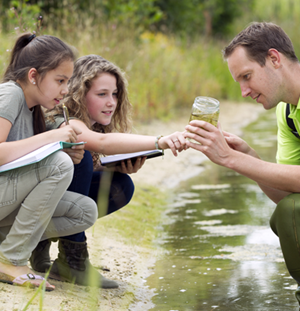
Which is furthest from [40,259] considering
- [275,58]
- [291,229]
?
[275,58]

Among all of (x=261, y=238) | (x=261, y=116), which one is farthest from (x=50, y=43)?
(x=261, y=116)

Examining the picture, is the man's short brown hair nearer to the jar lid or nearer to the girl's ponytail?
the jar lid

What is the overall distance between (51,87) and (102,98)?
0.44 m

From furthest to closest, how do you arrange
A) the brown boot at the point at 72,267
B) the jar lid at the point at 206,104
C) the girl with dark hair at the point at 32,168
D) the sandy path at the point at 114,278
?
the brown boot at the point at 72,267, the jar lid at the point at 206,104, the girl with dark hair at the point at 32,168, the sandy path at the point at 114,278

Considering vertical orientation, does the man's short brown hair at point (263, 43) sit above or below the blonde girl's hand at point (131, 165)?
above

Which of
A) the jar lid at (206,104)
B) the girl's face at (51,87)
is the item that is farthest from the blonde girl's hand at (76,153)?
the jar lid at (206,104)

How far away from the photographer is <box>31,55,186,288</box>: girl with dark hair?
2678mm

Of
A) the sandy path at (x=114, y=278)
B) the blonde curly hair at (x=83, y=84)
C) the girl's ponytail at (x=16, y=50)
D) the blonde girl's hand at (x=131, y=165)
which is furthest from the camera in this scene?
the blonde girl's hand at (x=131, y=165)

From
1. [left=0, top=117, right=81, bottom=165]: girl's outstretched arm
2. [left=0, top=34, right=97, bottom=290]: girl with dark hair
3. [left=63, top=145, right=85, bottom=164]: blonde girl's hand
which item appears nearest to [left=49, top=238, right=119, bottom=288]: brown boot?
[left=0, top=34, right=97, bottom=290]: girl with dark hair

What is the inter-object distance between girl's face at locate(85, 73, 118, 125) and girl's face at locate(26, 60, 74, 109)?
327mm

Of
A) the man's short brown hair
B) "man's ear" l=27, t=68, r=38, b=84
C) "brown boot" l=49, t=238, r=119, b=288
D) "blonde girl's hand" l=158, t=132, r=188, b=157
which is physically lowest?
"brown boot" l=49, t=238, r=119, b=288

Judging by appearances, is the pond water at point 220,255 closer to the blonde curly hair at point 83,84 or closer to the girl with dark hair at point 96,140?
the girl with dark hair at point 96,140

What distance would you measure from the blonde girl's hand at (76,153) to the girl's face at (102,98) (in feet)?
1.39

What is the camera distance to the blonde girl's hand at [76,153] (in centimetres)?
250
